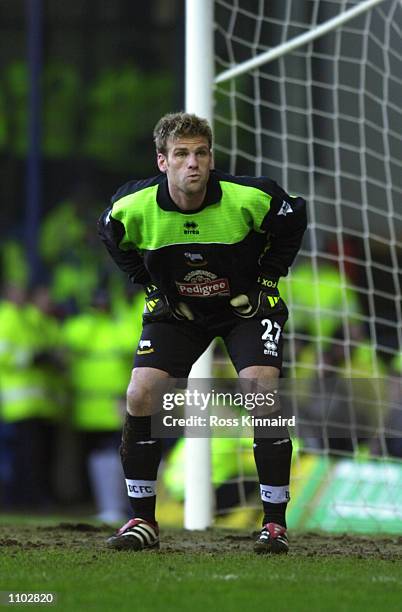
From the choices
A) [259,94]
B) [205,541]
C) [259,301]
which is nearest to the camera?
[259,301]

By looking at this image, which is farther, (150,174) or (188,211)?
(150,174)

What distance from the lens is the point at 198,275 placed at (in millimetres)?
6391

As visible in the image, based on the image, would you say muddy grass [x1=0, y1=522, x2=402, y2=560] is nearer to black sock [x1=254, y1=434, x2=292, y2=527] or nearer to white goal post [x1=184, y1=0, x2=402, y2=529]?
black sock [x1=254, y1=434, x2=292, y2=527]

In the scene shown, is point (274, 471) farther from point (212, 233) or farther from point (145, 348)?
point (212, 233)

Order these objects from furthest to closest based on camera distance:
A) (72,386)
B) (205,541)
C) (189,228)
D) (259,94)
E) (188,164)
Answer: (72,386)
(259,94)
(205,541)
(189,228)
(188,164)

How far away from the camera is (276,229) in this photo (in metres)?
6.42

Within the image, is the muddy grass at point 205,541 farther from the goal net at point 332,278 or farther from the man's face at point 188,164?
the man's face at point 188,164

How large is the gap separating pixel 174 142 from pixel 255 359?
1.05 meters

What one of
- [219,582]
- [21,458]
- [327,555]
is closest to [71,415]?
[21,458]

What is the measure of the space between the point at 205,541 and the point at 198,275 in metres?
1.57

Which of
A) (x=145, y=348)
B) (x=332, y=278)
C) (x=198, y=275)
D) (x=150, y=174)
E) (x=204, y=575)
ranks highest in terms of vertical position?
(x=150, y=174)

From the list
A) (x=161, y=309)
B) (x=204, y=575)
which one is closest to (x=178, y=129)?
(x=161, y=309)

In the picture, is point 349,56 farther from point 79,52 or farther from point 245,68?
point 79,52

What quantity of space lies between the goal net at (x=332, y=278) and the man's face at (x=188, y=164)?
216 centimetres
